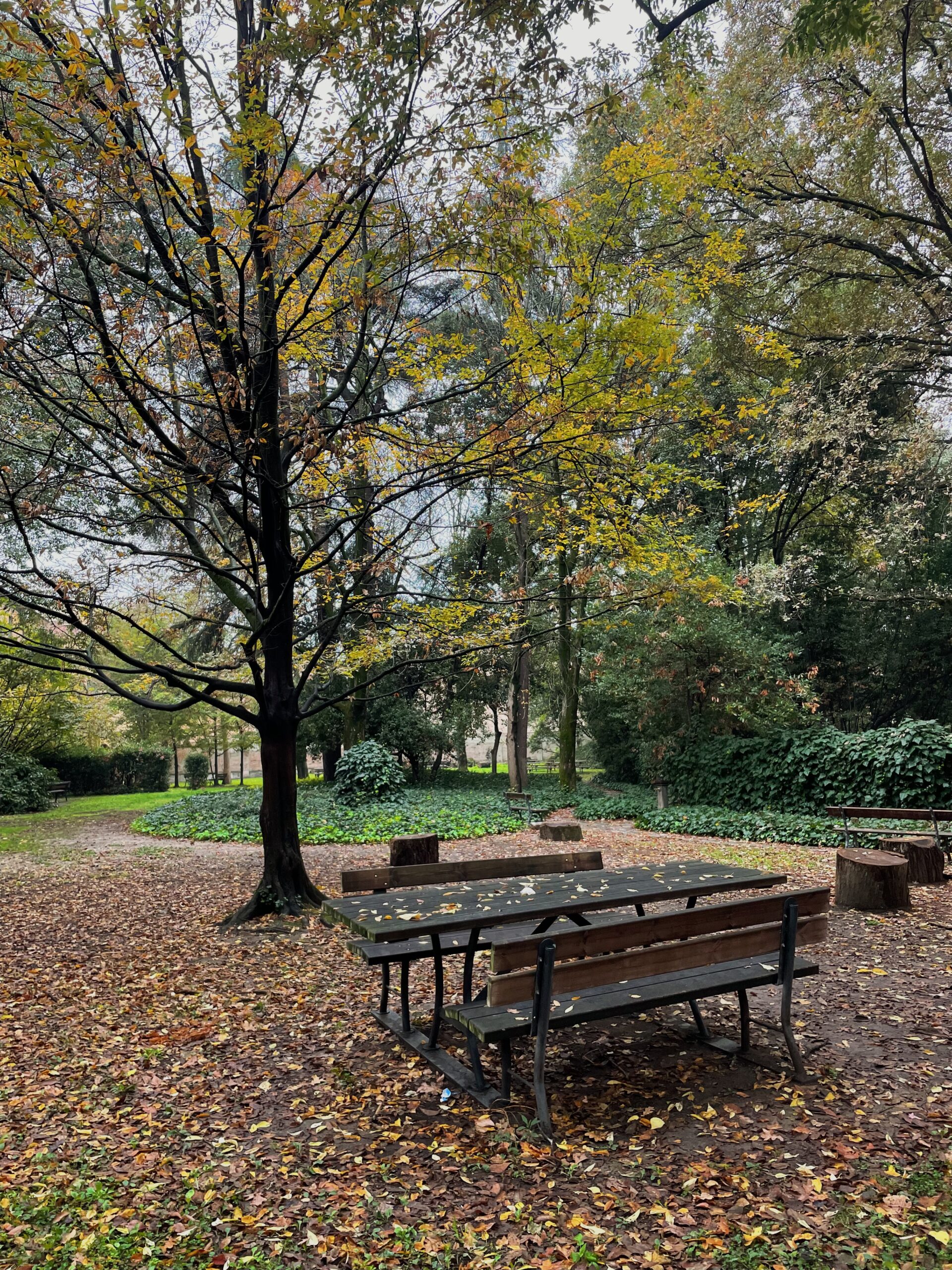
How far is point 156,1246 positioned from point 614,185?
31.5 feet

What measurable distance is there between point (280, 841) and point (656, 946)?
14.4 ft

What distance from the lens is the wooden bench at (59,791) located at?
2106 cm

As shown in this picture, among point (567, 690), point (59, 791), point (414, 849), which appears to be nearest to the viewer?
point (414, 849)

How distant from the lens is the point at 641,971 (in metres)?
3.44

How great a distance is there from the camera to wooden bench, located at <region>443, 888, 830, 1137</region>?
3236mm

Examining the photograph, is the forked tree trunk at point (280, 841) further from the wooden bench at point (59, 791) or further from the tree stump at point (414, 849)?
the wooden bench at point (59, 791)

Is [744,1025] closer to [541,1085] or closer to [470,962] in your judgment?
[541,1085]

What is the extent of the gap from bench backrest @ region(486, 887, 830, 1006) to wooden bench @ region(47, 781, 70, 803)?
826 inches

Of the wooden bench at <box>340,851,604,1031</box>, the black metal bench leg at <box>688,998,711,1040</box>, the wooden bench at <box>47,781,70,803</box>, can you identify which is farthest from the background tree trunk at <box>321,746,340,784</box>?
the black metal bench leg at <box>688,998,711,1040</box>

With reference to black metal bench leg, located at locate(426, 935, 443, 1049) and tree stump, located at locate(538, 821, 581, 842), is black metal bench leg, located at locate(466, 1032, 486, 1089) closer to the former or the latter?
black metal bench leg, located at locate(426, 935, 443, 1049)

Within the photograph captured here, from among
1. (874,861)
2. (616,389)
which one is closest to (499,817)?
(874,861)

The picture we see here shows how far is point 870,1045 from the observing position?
160 inches

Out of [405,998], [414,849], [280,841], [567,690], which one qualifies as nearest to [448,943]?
[405,998]

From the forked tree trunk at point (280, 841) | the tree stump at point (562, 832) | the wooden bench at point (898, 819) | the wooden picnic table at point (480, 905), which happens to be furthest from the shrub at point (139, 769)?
the wooden picnic table at point (480, 905)
